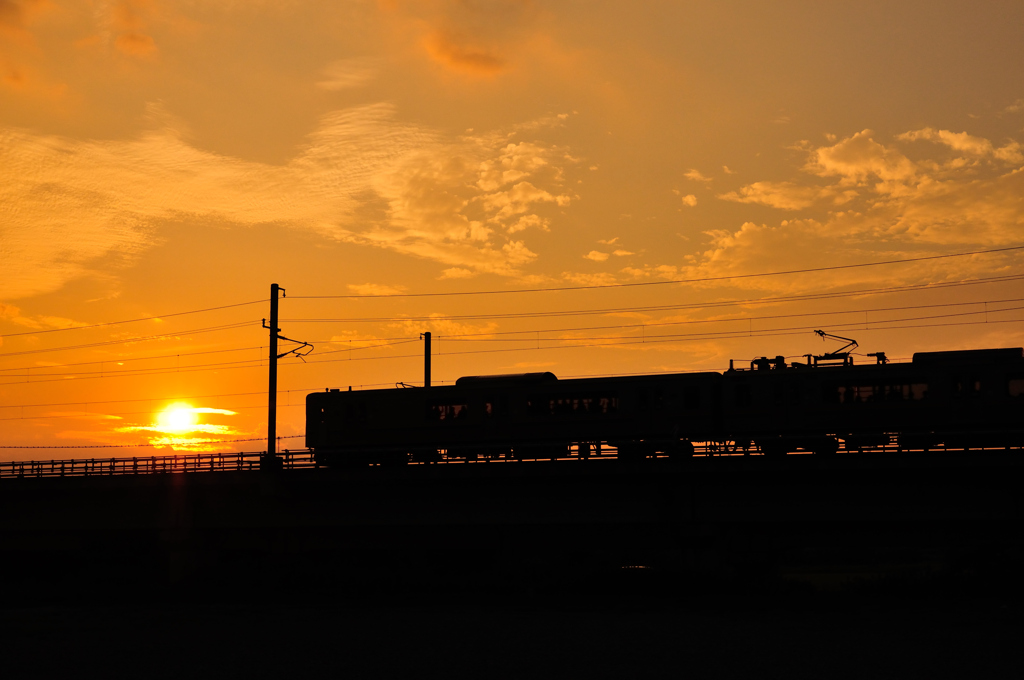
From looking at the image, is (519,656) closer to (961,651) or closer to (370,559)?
(961,651)

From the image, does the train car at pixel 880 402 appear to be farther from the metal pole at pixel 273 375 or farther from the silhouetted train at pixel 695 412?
the metal pole at pixel 273 375

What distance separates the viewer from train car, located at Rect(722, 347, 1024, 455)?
35.9 metres

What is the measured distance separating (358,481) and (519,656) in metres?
16.9

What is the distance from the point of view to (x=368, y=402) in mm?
44531

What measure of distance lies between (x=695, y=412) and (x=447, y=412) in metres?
11.3

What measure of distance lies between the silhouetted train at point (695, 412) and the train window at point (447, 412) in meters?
0.06

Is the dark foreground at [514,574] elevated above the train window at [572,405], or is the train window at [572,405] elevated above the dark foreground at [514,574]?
the train window at [572,405]

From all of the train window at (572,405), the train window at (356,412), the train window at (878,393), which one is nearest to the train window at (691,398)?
→ the train window at (572,405)

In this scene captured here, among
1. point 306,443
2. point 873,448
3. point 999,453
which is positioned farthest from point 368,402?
point 999,453

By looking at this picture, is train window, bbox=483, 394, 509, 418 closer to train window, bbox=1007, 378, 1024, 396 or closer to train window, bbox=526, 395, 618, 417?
train window, bbox=526, 395, 618, 417

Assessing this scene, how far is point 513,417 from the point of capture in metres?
42.2

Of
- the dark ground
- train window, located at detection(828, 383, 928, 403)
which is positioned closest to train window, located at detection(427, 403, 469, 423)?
the dark ground

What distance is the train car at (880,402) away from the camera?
1412 inches

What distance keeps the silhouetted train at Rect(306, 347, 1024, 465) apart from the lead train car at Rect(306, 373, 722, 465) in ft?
0.16
